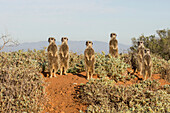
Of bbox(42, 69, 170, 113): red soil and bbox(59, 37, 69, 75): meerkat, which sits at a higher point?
bbox(59, 37, 69, 75): meerkat

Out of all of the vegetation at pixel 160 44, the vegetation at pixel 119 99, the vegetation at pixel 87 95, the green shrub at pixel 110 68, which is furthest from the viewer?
the vegetation at pixel 160 44

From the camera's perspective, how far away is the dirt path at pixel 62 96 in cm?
673

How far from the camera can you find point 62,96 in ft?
24.5

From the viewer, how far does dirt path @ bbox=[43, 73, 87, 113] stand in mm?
6727

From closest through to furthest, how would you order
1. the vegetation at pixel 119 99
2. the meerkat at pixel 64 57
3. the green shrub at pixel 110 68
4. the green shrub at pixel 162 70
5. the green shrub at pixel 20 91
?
the green shrub at pixel 20 91 → the vegetation at pixel 119 99 → the meerkat at pixel 64 57 → the green shrub at pixel 110 68 → the green shrub at pixel 162 70

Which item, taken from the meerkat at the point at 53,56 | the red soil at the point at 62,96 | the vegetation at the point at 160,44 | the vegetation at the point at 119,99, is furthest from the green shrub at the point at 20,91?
the vegetation at the point at 160,44

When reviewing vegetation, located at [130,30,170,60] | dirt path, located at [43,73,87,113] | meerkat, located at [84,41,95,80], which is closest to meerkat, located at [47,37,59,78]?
dirt path, located at [43,73,87,113]

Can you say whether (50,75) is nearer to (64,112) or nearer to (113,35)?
(64,112)

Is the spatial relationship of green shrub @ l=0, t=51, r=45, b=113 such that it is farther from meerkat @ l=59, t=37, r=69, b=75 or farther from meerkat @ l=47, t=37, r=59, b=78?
meerkat @ l=59, t=37, r=69, b=75

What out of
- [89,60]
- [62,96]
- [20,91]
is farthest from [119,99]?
[20,91]

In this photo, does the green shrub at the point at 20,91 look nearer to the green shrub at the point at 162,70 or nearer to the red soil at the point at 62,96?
the red soil at the point at 62,96

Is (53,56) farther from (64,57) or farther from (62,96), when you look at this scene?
(62,96)

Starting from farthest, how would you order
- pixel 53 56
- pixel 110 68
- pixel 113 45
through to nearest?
pixel 113 45 → pixel 110 68 → pixel 53 56

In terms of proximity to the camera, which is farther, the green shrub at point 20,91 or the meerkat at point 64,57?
the meerkat at point 64,57
